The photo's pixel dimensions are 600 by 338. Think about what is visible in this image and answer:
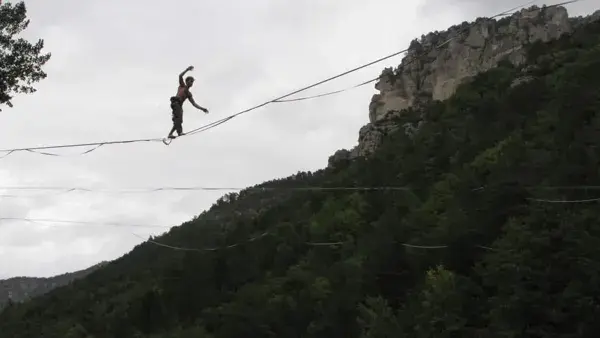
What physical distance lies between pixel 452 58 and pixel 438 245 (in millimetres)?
64344

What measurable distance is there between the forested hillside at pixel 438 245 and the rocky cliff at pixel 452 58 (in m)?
12.9

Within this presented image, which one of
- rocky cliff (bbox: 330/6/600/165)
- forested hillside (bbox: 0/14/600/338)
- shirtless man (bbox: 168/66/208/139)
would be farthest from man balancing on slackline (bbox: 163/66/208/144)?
rocky cliff (bbox: 330/6/600/165)

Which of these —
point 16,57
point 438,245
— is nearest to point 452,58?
point 438,245

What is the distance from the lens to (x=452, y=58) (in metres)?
86.1

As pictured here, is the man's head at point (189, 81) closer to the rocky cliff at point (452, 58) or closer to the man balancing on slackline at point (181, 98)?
the man balancing on slackline at point (181, 98)

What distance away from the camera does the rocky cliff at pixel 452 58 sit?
73812mm

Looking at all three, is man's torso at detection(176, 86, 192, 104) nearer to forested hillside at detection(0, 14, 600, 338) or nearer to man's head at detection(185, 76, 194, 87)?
man's head at detection(185, 76, 194, 87)

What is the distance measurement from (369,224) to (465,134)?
28.9 feet

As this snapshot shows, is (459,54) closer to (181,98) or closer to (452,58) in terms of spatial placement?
(452,58)

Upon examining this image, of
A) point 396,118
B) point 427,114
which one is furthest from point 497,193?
point 396,118

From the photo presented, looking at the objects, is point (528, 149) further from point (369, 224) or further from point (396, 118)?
point (396, 118)

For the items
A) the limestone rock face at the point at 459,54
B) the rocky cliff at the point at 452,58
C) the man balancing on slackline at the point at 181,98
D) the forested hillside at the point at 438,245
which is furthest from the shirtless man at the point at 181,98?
the limestone rock face at the point at 459,54

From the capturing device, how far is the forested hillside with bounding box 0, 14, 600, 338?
18344mm

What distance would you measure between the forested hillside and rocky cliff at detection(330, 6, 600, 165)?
42.3 feet
